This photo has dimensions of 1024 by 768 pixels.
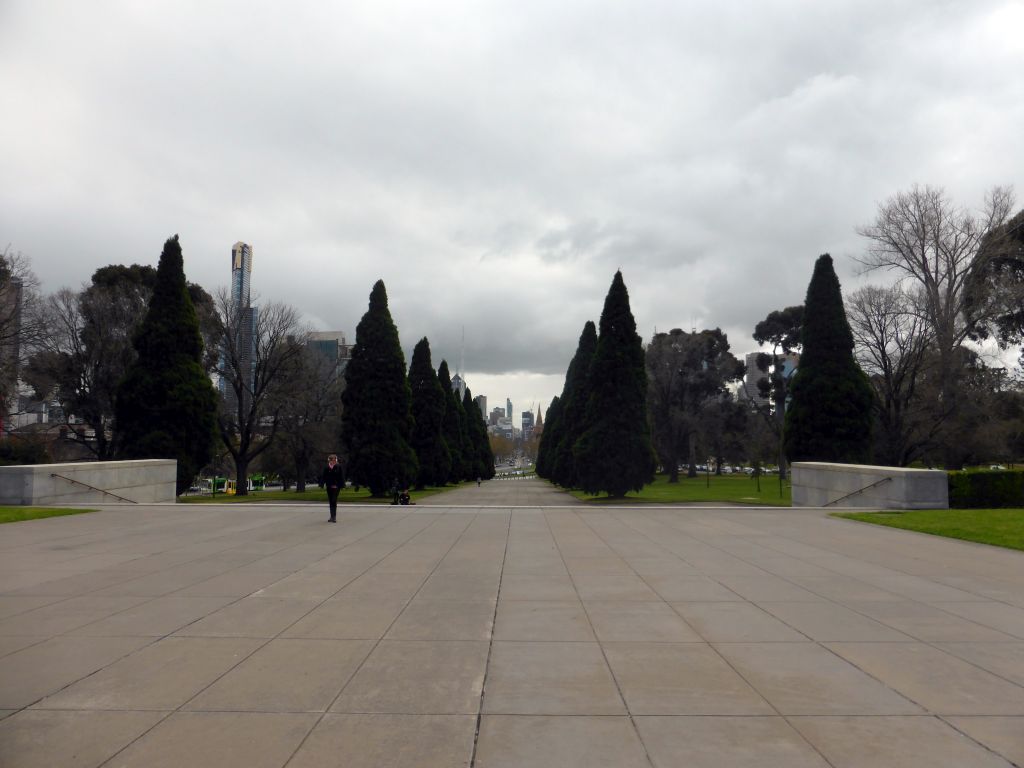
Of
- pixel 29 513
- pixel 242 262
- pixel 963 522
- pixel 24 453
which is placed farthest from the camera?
pixel 242 262

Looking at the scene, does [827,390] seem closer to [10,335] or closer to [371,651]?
[371,651]

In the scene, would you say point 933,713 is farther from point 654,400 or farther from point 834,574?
point 654,400

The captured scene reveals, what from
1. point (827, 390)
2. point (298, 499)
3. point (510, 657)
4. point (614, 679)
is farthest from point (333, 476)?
point (827, 390)

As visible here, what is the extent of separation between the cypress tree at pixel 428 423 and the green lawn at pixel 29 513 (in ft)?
101

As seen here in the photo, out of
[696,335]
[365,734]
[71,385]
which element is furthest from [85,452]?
[696,335]

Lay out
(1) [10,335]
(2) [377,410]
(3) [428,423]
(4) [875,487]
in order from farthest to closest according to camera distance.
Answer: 1. (3) [428,423]
2. (2) [377,410]
3. (1) [10,335]
4. (4) [875,487]

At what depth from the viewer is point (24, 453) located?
37.4 meters

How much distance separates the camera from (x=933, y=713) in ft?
14.7

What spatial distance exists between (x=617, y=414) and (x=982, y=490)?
1592 cm

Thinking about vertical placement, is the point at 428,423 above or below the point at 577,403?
below

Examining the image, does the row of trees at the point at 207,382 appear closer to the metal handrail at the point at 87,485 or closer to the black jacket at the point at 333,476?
the metal handrail at the point at 87,485

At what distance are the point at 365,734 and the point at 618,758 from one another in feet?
4.98

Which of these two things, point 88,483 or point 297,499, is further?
point 297,499

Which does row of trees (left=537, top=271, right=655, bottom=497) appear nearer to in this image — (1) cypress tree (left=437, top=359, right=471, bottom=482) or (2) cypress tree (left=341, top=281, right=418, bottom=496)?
(2) cypress tree (left=341, top=281, right=418, bottom=496)
